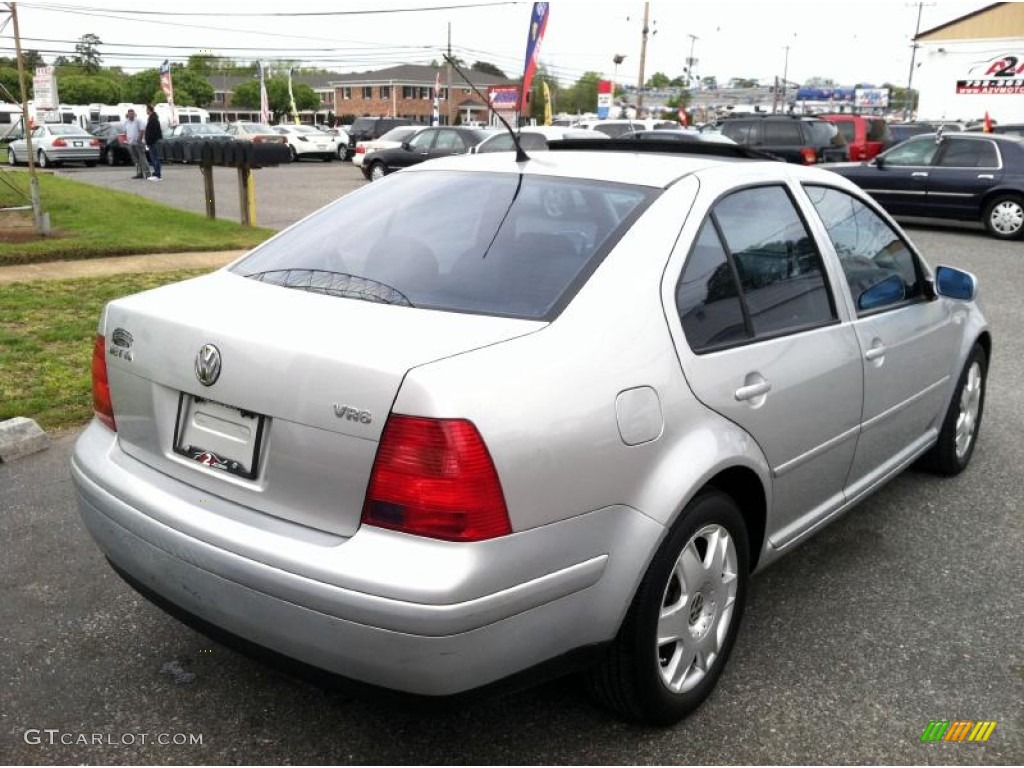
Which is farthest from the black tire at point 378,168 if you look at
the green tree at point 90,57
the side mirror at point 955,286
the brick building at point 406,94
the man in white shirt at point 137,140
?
the green tree at point 90,57

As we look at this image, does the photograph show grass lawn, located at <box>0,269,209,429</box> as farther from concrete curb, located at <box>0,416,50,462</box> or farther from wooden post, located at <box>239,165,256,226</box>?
wooden post, located at <box>239,165,256,226</box>

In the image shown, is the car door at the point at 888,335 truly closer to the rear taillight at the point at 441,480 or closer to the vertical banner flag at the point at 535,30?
the rear taillight at the point at 441,480

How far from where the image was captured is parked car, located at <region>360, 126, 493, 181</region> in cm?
2161

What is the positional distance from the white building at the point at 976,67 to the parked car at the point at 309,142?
27.0 meters

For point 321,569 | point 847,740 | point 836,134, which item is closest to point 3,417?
point 321,569

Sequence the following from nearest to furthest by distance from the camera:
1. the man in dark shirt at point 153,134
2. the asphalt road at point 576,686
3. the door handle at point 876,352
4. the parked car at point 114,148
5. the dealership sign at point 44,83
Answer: the asphalt road at point 576,686, the door handle at point 876,352, the dealership sign at point 44,83, the man in dark shirt at point 153,134, the parked car at point 114,148

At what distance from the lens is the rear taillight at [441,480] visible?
7.07ft

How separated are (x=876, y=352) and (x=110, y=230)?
11051mm

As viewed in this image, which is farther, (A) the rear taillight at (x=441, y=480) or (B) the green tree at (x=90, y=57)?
(B) the green tree at (x=90, y=57)

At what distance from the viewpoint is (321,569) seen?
2217mm

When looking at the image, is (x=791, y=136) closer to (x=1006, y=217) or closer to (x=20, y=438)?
(x=1006, y=217)

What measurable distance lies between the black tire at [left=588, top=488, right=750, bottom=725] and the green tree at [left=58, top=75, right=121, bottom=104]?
3980 inches

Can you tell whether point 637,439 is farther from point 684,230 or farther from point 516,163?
point 516,163

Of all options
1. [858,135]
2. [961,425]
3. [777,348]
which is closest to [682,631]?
[777,348]
